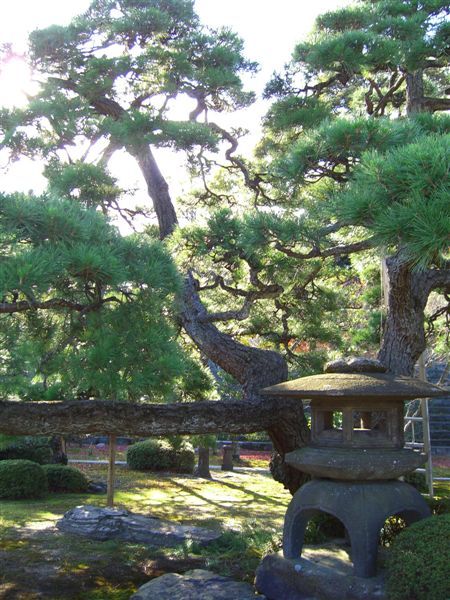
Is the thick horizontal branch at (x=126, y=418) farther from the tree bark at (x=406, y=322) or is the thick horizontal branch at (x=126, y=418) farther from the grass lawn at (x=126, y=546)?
the tree bark at (x=406, y=322)

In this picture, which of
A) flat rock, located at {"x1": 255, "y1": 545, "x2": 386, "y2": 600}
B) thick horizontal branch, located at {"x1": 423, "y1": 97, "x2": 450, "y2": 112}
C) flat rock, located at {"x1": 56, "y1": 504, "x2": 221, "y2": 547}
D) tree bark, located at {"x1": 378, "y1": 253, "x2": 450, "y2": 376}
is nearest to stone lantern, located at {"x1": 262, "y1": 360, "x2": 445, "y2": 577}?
flat rock, located at {"x1": 255, "y1": 545, "x2": 386, "y2": 600}

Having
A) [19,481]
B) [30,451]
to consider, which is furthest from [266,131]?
[30,451]

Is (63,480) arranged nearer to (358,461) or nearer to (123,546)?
(123,546)

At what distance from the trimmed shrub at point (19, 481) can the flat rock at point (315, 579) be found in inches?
221

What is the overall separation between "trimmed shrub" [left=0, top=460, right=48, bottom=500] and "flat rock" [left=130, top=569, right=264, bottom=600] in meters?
5.25

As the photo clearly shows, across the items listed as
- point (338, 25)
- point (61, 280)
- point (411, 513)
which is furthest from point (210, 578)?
point (338, 25)

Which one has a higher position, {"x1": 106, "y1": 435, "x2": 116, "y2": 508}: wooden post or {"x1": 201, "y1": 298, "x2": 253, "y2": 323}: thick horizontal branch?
{"x1": 201, "y1": 298, "x2": 253, "y2": 323}: thick horizontal branch

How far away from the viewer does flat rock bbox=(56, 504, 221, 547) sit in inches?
257

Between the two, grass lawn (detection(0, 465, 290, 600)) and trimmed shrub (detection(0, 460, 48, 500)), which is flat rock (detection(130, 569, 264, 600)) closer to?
grass lawn (detection(0, 465, 290, 600))

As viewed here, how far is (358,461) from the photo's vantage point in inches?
178

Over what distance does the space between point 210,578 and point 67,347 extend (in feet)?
6.99

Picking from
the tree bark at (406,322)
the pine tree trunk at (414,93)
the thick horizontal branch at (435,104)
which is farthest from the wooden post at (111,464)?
the thick horizontal branch at (435,104)

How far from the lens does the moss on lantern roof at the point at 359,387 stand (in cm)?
446

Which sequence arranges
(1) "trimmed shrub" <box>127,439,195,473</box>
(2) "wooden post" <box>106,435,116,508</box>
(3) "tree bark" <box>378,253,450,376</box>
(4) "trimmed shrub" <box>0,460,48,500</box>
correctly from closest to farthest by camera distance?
(3) "tree bark" <box>378,253,450,376</box>
(2) "wooden post" <box>106,435,116,508</box>
(4) "trimmed shrub" <box>0,460,48,500</box>
(1) "trimmed shrub" <box>127,439,195,473</box>
